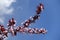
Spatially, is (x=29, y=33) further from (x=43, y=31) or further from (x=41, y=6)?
(x=41, y=6)

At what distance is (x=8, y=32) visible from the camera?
5.49 metres

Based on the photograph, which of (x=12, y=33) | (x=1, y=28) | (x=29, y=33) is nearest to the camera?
(x=12, y=33)

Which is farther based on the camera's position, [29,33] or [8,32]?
[29,33]

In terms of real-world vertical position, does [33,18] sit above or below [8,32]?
above

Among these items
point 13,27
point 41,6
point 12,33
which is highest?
point 41,6

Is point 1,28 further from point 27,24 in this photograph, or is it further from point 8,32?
point 27,24

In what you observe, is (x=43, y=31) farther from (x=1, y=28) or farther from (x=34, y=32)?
(x=1, y=28)

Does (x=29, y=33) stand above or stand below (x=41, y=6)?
below

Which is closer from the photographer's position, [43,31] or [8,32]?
[8,32]

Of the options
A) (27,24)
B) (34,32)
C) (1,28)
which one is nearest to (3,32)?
(1,28)

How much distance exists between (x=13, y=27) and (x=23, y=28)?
19.8 inches

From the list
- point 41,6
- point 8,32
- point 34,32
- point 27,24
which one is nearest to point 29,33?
point 34,32

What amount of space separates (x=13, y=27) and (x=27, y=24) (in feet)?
1.97

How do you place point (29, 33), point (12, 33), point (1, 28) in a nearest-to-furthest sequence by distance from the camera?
point (12, 33) → point (1, 28) → point (29, 33)
